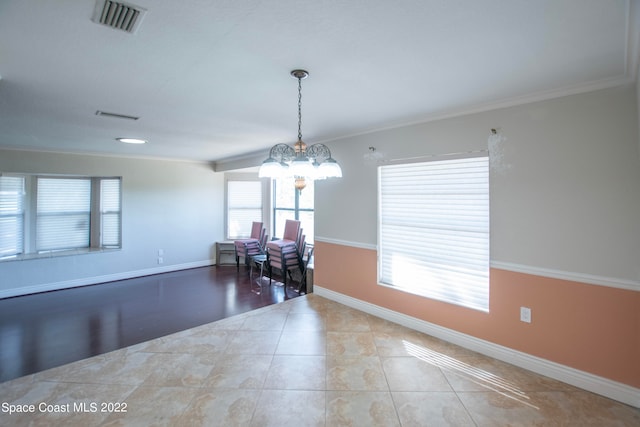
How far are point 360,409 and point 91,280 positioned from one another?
18.8 feet

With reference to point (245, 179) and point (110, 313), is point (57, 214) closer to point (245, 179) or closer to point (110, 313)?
point (110, 313)

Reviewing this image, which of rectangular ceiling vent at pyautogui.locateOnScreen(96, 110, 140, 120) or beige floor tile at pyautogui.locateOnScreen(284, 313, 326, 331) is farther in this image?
beige floor tile at pyautogui.locateOnScreen(284, 313, 326, 331)

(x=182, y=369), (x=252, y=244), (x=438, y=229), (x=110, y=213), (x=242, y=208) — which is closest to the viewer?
(x=182, y=369)

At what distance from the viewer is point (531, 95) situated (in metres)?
2.51

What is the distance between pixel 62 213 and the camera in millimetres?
5512

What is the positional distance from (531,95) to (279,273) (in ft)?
16.8

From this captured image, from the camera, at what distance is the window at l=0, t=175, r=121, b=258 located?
4969 mm

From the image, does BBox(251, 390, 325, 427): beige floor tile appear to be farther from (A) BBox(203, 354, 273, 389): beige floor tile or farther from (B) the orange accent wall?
(B) the orange accent wall

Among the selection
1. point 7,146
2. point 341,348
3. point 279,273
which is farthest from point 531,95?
point 7,146

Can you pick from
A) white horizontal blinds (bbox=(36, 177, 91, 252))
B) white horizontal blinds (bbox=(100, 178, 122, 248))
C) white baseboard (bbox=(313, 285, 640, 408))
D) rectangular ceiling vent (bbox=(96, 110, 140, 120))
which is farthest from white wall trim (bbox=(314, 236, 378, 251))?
white horizontal blinds (bbox=(36, 177, 91, 252))

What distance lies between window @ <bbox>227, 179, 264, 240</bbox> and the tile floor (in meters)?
4.24

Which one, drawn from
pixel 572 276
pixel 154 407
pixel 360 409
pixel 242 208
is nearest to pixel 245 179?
pixel 242 208

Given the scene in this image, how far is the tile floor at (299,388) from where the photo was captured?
6.67 feet

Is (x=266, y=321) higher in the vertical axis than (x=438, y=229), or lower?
lower
